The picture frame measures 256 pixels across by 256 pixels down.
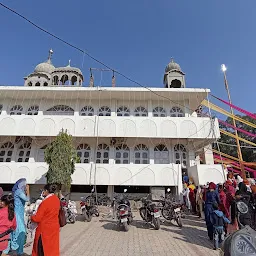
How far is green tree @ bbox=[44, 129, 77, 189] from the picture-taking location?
1072 cm

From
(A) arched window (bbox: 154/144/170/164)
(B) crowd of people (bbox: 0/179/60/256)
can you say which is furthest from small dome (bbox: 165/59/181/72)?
(B) crowd of people (bbox: 0/179/60/256)

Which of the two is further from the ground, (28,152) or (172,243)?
(28,152)

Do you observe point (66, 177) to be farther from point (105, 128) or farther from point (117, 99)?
point (117, 99)

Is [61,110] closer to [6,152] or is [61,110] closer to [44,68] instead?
[6,152]

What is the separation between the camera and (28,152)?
14398mm

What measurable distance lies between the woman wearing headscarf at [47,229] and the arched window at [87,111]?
482 inches

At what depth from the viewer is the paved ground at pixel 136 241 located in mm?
4582

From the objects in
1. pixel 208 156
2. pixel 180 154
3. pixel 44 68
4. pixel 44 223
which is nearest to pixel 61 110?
pixel 44 68

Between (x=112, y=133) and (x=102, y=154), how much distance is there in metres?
1.96

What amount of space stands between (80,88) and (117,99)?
2896mm

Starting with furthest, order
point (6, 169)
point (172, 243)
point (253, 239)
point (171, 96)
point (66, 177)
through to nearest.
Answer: point (171, 96) < point (6, 169) < point (66, 177) < point (172, 243) < point (253, 239)

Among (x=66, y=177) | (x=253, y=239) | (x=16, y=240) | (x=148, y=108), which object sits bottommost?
(x=16, y=240)

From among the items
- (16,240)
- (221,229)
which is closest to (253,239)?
(221,229)

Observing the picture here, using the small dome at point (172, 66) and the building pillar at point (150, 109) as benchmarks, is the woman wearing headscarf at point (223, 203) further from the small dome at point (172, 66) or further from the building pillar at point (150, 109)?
the small dome at point (172, 66)
